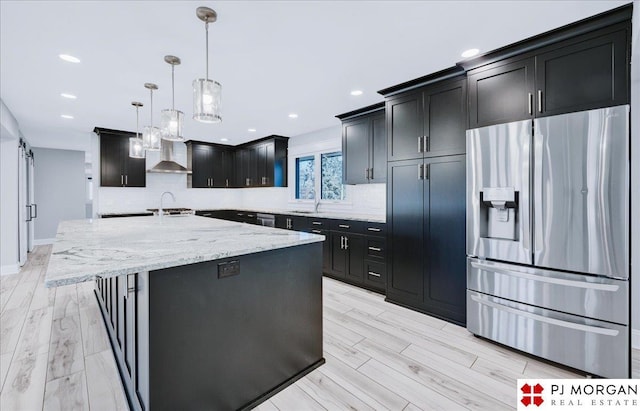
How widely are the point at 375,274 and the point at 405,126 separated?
6.35 feet

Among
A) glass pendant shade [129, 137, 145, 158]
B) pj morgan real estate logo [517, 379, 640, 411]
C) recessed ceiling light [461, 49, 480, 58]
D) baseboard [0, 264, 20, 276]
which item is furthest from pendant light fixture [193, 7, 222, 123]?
baseboard [0, 264, 20, 276]

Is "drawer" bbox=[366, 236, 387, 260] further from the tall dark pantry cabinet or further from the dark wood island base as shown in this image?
the dark wood island base

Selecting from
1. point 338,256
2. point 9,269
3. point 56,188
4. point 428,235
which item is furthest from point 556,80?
point 56,188

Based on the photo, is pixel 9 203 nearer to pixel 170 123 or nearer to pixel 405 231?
pixel 170 123

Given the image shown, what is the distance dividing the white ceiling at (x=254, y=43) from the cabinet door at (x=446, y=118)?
0.88ft

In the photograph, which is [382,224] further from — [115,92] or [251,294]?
[115,92]

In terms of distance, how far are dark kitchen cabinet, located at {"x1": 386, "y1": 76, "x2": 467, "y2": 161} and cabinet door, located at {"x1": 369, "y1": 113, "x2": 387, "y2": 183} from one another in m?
0.50

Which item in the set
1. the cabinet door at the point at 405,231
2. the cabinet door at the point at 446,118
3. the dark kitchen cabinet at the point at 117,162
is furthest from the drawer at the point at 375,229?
the dark kitchen cabinet at the point at 117,162

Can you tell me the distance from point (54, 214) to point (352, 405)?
968 cm

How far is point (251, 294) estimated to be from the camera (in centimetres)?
176

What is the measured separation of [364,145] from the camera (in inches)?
166

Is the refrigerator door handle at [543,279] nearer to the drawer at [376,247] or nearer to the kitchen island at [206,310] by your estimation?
the drawer at [376,247]

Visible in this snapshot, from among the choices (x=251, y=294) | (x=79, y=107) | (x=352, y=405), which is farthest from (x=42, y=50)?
(x=352, y=405)

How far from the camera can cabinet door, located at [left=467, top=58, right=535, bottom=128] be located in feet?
7.73
